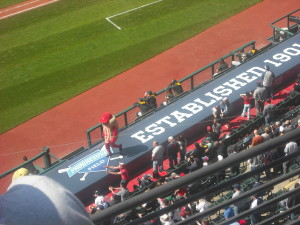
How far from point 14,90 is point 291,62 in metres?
8.50

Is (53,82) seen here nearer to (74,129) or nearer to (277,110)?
(74,129)

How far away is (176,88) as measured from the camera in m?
15.2

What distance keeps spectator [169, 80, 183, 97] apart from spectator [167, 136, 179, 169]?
2454 millimetres

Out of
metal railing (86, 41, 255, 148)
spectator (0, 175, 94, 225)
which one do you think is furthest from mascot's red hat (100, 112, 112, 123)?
spectator (0, 175, 94, 225)

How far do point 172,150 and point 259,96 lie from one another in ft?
9.74

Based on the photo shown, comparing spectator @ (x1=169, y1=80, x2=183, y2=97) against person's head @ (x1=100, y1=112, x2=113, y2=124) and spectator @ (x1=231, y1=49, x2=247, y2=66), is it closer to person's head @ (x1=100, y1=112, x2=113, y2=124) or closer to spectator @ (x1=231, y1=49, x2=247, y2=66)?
spectator @ (x1=231, y1=49, x2=247, y2=66)

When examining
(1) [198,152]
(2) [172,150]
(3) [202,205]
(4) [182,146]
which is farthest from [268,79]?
(3) [202,205]

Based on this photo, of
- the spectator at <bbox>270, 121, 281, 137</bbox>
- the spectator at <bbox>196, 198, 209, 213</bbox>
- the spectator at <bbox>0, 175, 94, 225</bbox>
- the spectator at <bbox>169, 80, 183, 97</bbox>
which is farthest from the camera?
the spectator at <bbox>169, 80, 183, 97</bbox>

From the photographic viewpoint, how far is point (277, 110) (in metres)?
13.4

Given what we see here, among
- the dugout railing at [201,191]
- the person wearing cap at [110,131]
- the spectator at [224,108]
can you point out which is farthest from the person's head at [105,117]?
the dugout railing at [201,191]

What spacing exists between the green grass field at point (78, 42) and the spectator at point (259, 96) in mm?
5662

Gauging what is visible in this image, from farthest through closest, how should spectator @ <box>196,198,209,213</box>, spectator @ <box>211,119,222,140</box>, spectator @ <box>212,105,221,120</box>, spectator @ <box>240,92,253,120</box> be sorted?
spectator @ <box>240,92,253,120</box>, spectator @ <box>212,105,221,120</box>, spectator @ <box>211,119,222,140</box>, spectator @ <box>196,198,209,213</box>

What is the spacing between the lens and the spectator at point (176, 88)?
1516 cm

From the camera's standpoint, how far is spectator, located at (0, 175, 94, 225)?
1828 millimetres
